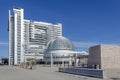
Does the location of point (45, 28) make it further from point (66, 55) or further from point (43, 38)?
point (66, 55)

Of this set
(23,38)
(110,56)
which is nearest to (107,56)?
(110,56)

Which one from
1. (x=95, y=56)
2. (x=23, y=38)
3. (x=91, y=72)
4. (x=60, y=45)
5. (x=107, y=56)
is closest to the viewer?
(x=91, y=72)

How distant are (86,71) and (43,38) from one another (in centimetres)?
16145

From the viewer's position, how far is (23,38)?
17850 cm

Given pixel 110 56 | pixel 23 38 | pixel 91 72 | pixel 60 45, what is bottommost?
pixel 91 72

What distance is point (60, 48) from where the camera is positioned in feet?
469

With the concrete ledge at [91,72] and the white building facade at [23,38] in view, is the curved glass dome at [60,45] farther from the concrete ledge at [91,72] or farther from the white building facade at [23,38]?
the concrete ledge at [91,72]

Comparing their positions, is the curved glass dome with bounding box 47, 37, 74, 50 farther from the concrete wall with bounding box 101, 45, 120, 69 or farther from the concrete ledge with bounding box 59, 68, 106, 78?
the concrete ledge with bounding box 59, 68, 106, 78

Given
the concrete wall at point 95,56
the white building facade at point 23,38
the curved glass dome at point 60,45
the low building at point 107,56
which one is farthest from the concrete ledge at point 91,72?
the white building facade at point 23,38

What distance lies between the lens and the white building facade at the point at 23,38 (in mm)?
175000

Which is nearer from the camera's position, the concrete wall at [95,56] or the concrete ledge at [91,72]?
the concrete ledge at [91,72]

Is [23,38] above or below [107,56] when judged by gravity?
above

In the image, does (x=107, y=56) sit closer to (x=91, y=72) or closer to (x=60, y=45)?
(x=91, y=72)

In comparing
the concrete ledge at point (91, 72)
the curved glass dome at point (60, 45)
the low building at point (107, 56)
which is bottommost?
the concrete ledge at point (91, 72)
